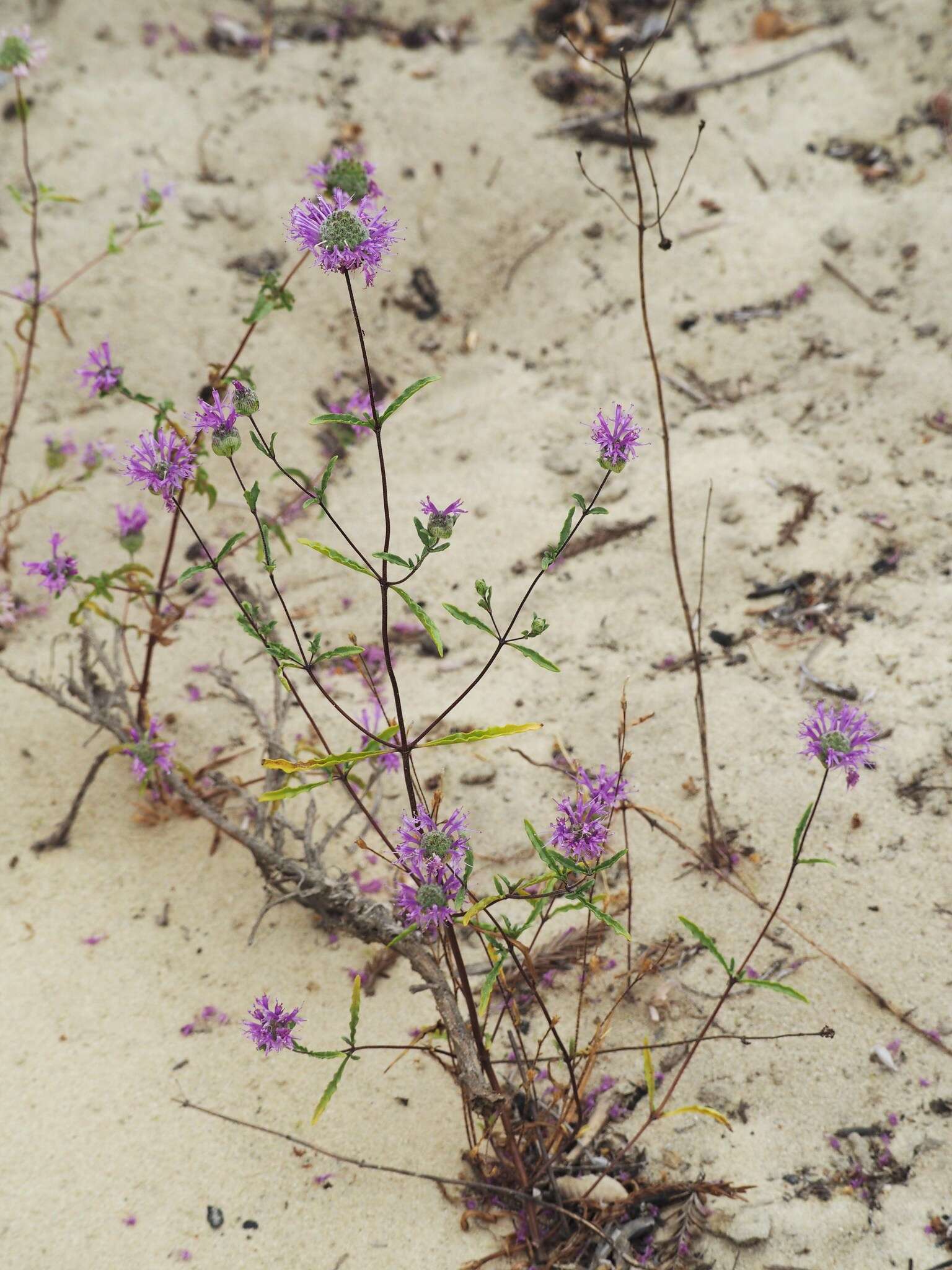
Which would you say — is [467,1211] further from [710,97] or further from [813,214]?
[710,97]

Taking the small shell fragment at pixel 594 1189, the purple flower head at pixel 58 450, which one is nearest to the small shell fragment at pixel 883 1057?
the small shell fragment at pixel 594 1189

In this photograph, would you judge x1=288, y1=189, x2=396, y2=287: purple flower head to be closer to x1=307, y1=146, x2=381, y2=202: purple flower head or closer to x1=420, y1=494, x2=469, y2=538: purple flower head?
x1=420, y1=494, x2=469, y2=538: purple flower head

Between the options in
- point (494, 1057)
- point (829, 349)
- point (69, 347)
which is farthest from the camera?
point (69, 347)

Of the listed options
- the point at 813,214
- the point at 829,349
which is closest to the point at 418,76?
the point at 813,214

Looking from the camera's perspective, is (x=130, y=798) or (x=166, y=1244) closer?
(x=166, y=1244)

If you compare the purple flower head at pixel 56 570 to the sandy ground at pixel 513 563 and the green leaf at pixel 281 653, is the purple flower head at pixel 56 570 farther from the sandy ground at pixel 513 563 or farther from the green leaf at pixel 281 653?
the green leaf at pixel 281 653

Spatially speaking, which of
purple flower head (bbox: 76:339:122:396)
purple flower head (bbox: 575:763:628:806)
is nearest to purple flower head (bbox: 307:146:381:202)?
purple flower head (bbox: 76:339:122:396)

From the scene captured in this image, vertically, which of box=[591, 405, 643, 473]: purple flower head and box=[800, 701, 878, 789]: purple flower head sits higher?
box=[591, 405, 643, 473]: purple flower head
